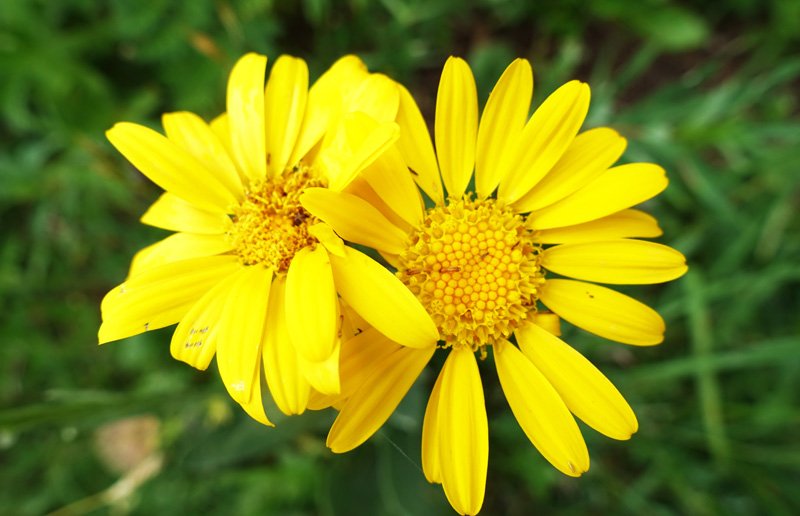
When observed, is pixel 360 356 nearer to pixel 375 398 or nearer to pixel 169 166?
pixel 375 398

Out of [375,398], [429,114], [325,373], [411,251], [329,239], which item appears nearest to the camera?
[325,373]

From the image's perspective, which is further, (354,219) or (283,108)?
(283,108)

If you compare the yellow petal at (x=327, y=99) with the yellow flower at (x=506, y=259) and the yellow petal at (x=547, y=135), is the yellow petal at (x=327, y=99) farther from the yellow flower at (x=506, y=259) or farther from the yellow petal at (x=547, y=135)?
the yellow petal at (x=547, y=135)

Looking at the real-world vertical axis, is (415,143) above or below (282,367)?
above

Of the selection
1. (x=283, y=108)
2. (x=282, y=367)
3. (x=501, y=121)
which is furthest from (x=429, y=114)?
(x=282, y=367)

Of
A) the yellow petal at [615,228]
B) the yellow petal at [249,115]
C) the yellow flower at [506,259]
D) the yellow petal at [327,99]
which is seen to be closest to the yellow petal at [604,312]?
the yellow flower at [506,259]

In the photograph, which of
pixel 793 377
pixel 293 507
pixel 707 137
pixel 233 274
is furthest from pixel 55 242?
pixel 793 377
